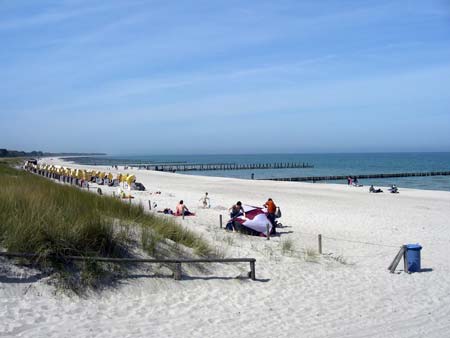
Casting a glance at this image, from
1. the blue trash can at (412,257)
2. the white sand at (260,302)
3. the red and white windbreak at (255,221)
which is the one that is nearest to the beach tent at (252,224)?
the red and white windbreak at (255,221)

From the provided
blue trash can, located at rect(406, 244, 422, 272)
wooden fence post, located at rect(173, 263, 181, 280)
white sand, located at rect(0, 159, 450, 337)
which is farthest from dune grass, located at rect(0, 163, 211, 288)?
blue trash can, located at rect(406, 244, 422, 272)

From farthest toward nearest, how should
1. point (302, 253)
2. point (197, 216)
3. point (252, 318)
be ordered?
point (197, 216)
point (302, 253)
point (252, 318)

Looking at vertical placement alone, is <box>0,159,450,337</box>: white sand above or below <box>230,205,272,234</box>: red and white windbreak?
below

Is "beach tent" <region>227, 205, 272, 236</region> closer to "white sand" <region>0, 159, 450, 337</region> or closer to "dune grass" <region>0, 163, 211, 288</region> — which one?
A: "white sand" <region>0, 159, 450, 337</region>

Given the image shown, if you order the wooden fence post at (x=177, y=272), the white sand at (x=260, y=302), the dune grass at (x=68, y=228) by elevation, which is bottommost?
the white sand at (x=260, y=302)

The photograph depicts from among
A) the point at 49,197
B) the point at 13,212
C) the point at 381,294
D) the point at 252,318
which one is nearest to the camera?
the point at 252,318

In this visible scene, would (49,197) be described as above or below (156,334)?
above

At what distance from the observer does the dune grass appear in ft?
24.0

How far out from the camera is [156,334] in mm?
6086

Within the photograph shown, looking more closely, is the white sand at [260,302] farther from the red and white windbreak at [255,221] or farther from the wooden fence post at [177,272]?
the red and white windbreak at [255,221]

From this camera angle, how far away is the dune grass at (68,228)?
7305 mm

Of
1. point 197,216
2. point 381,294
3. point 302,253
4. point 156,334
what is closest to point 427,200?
point 197,216

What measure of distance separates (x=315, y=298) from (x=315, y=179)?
162ft

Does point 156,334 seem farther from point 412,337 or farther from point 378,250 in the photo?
point 378,250
